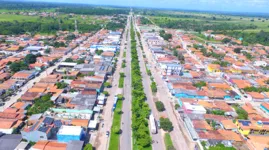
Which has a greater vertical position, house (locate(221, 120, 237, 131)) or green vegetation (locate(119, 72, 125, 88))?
green vegetation (locate(119, 72, 125, 88))

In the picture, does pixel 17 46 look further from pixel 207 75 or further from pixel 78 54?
pixel 207 75

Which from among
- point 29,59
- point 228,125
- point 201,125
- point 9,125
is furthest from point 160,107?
point 29,59

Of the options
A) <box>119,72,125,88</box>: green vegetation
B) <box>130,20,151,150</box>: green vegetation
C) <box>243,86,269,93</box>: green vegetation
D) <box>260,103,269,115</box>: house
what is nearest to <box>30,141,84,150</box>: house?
<box>130,20,151,150</box>: green vegetation

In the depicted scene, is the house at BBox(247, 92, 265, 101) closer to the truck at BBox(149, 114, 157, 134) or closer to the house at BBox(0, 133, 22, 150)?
the truck at BBox(149, 114, 157, 134)

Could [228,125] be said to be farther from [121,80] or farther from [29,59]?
[29,59]

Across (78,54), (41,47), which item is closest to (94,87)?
(78,54)

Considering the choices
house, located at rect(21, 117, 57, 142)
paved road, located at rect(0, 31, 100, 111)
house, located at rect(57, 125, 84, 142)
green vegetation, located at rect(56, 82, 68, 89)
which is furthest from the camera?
green vegetation, located at rect(56, 82, 68, 89)

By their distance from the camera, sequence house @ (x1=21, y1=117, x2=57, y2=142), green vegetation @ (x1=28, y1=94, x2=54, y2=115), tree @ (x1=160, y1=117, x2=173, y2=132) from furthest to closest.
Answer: green vegetation @ (x1=28, y1=94, x2=54, y2=115)
tree @ (x1=160, y1=117, x2=173, y2=132)
house @ (x1=21, y1=117, x2=57, y2=142)
